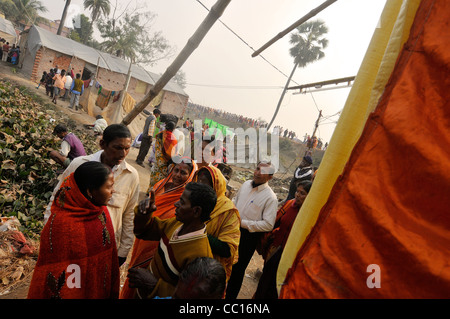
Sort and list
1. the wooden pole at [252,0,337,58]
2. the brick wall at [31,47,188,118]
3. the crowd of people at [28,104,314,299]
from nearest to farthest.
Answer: the crowd of people at [28,104,314,299] → the wooden pole at [252,0,337,58] → the brick wall at [31,47,188,118]

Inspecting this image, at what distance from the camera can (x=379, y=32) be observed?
1117 mm

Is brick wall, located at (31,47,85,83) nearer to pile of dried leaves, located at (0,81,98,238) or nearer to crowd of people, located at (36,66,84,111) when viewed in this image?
crowd of people, located at (36,66,84,111)

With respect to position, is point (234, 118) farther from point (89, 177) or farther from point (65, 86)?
point (89, 177)

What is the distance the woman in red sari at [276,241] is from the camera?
2.79 m

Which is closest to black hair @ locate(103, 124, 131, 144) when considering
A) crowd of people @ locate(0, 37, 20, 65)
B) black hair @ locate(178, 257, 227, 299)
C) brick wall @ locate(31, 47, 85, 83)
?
black hair @ locate(178, 257, 227, 299)

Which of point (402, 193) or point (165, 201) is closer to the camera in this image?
point (402, 193)

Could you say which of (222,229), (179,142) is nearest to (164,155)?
(179,142)

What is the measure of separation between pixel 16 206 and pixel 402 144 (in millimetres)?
4715

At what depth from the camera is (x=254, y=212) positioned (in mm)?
3025

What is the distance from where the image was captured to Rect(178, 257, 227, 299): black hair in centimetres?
135

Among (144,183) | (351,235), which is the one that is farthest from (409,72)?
(144,183)

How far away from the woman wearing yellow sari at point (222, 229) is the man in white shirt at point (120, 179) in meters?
0.69

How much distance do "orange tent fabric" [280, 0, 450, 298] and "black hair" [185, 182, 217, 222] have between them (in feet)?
3.15

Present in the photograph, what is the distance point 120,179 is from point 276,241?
6.25 ft
